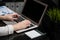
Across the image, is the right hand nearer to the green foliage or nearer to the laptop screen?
the laptop screen

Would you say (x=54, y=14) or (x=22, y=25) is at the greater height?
(x=54, y=14)

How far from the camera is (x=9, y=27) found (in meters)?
1.09

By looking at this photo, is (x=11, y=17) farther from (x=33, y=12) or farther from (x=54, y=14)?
(x=54, y=14)

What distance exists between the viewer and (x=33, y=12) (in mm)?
1277

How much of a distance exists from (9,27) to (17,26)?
2.7 inches

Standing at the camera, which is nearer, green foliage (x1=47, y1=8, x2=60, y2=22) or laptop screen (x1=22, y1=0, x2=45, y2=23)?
green foliage (x1=47, y1=8, x2=60, y2=22)

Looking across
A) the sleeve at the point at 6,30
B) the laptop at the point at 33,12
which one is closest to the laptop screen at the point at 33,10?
the laptop at the point at 33,12

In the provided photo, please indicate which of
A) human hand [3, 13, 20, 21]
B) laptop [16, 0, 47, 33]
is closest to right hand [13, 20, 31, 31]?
laptop [16, 0, 47, 33]

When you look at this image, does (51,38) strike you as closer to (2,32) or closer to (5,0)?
(2,32)

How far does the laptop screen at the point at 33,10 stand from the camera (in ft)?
3.90

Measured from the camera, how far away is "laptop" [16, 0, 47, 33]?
1154 mm

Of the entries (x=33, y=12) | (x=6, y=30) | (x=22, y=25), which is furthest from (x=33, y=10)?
(x=6, y=30)

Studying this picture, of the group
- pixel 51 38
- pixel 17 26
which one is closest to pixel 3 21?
pixel 17 26

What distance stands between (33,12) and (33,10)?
22mm
